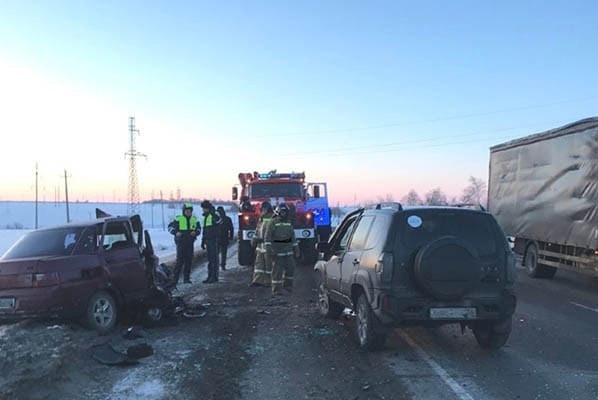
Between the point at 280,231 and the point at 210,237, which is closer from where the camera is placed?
the point at 280,231

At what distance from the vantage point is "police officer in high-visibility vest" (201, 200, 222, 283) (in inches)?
563

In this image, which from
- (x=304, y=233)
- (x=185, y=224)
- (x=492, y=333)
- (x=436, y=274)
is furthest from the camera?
(x=304, y=233)

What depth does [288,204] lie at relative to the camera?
18.0 metres

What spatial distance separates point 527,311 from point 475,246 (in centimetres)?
401

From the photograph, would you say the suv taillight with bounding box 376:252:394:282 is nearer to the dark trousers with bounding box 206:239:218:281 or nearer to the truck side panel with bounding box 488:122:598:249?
the truck side panel with bounding box 488:122:598:249

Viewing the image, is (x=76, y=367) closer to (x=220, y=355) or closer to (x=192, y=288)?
(x=220, y=355)

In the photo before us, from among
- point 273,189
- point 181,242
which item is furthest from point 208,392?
point 273,189

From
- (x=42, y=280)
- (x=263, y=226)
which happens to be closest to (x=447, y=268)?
(x=42, y=280)

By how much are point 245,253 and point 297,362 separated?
11317 mm

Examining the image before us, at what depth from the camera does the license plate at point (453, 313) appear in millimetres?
6777

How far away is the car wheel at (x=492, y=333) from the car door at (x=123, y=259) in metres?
4.87

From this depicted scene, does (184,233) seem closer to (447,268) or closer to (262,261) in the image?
(262,261)

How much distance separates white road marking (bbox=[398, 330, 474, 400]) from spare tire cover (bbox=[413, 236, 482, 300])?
734 mm

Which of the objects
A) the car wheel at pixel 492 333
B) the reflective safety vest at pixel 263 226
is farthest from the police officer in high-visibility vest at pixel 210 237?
the car wheel at pixel 492 333
